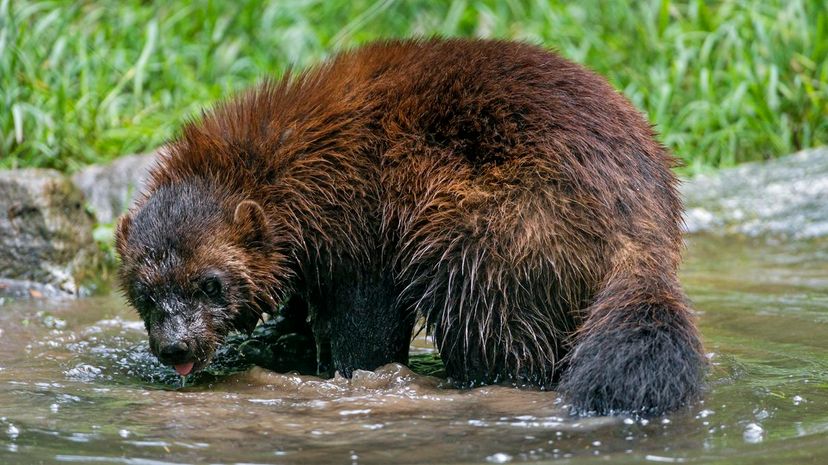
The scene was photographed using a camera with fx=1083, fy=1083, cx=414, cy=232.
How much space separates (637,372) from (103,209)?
490 centimetres

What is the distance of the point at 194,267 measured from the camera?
14.4 ft

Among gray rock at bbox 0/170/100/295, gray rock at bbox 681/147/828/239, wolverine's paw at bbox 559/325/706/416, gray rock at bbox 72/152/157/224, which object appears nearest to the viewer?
wolverine's paw at bbox 559/325/706/416

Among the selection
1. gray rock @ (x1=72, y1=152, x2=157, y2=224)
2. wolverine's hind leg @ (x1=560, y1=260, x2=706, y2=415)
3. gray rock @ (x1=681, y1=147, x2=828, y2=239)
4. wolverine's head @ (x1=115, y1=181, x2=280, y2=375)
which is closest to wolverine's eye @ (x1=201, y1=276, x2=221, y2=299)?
wolverine's head @ (x1=115, y1=181, x2=280, y2=375)

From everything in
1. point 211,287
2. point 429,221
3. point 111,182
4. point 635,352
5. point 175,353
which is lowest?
point 635,352

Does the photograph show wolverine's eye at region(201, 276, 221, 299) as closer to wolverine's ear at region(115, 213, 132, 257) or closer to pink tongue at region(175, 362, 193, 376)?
pink tongue at region(175, 362, 193, 376)

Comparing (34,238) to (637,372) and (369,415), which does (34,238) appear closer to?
(369,415)

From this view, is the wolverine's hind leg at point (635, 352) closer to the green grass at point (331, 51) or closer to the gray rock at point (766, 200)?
the gray rock at point (766, 200)

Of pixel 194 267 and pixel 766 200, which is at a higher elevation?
pixel 766 200

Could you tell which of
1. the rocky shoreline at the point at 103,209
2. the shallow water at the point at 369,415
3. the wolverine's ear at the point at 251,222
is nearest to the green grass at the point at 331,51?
the rocky shoreline at the point at 103,209

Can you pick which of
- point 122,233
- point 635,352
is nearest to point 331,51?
point 122,233

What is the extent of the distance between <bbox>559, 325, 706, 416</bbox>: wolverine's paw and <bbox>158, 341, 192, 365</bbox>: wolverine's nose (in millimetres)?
1525

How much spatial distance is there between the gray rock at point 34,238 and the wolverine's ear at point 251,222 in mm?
2313

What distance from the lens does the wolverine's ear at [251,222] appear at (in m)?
4.50

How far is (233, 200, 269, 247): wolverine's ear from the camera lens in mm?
4500
